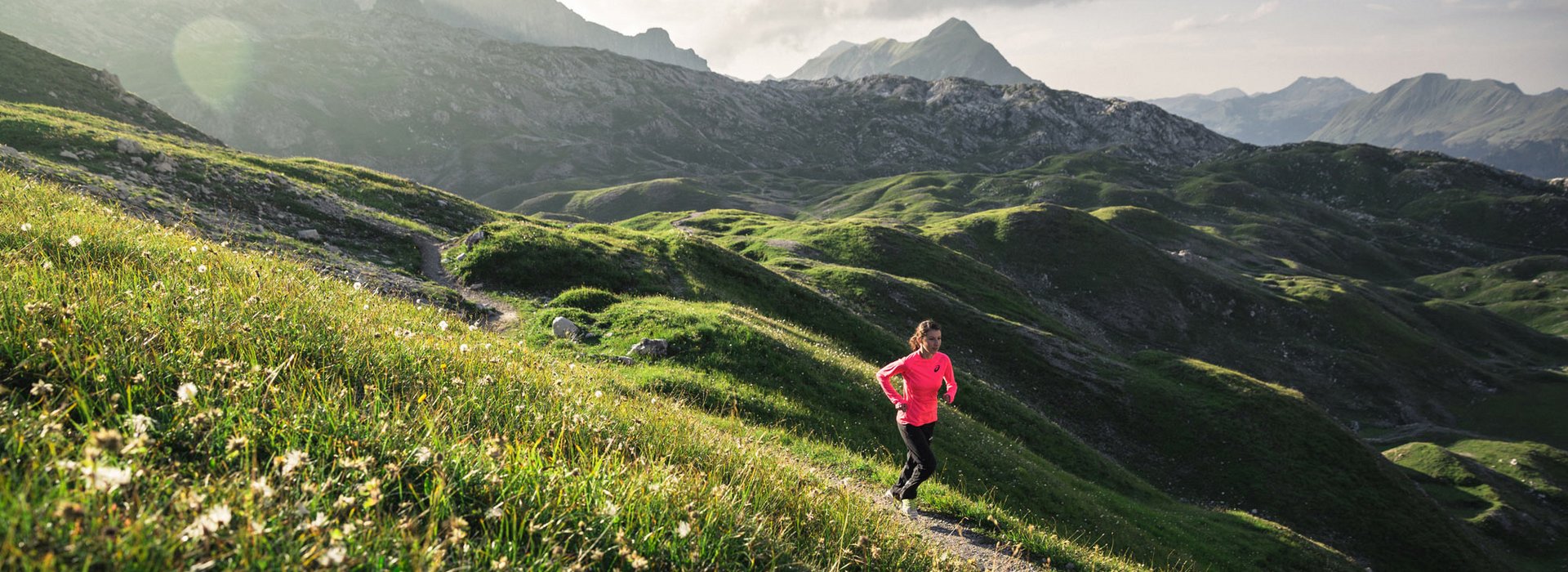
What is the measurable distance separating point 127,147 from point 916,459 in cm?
3866

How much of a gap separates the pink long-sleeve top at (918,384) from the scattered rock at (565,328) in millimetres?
13015

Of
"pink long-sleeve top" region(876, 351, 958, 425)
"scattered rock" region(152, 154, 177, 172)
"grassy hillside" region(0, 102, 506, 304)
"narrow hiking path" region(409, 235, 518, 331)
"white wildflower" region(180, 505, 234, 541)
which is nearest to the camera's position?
"white wildflower" region(180, 505, 234, 541)

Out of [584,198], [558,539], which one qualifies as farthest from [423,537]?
[584,198]

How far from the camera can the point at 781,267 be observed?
196 ft

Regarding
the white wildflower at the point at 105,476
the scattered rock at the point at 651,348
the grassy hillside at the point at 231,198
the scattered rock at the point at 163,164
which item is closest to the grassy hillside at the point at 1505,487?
the scattered rock at the point at 651,348

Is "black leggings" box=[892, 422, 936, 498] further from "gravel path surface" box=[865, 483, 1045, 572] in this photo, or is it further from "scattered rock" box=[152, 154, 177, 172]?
"scattered rock" box=[152, 154, 177, 172]

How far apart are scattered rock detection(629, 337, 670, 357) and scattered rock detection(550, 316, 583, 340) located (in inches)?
102

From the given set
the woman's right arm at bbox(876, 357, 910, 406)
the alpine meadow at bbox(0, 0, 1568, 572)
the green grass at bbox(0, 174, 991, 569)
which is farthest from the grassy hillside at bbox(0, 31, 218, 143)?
the woman's right arm at bbox(876, 357, 910, 406)

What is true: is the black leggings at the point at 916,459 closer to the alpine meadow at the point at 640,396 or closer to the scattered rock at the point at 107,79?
the alpine meadow at the point at 640,396

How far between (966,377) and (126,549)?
1418 inches

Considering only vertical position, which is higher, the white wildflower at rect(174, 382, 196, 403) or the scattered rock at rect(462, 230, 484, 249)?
the white wildflower at rect(174, 382, 196, 403)

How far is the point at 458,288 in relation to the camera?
27.0 m

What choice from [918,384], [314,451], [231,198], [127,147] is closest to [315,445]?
[314,451]

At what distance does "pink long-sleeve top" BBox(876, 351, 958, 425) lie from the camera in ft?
40.5
